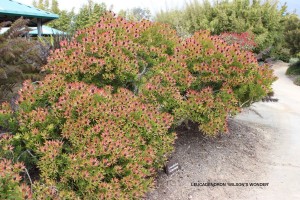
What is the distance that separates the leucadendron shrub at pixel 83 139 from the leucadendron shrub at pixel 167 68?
50cm

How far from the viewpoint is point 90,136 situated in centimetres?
316

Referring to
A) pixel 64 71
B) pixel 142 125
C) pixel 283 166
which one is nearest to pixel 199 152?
pixel 283 166

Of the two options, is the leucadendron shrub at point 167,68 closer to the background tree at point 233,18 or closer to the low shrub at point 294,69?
the low shrub at point 294,69

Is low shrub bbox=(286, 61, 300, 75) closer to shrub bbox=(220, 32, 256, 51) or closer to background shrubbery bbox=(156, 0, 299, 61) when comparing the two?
background shrubbery bbox=(156, 0, 299, 61)

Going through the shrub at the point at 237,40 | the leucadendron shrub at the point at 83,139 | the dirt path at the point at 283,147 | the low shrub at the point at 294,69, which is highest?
the shrub at the point at 237,40

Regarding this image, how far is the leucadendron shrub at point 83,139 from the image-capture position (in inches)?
118

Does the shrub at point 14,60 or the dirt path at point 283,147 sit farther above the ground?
the shrub at point 14,60

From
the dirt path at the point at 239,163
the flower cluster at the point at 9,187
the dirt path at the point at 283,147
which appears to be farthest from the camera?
the dirt path at the point at 283,147

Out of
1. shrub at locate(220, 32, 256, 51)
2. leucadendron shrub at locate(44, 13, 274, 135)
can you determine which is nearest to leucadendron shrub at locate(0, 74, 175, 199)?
leucadendron shrub at locate(44, 13, 274, 135)

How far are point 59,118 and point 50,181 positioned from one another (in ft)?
1.95

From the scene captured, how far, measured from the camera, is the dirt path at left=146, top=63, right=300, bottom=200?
14.0ft

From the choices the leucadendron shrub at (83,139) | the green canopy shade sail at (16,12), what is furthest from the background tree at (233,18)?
the leucadendron shrub at (83,139)

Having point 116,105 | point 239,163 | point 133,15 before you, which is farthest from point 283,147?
point 133,15

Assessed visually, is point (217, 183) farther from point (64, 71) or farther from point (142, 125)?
point (64, 71)
